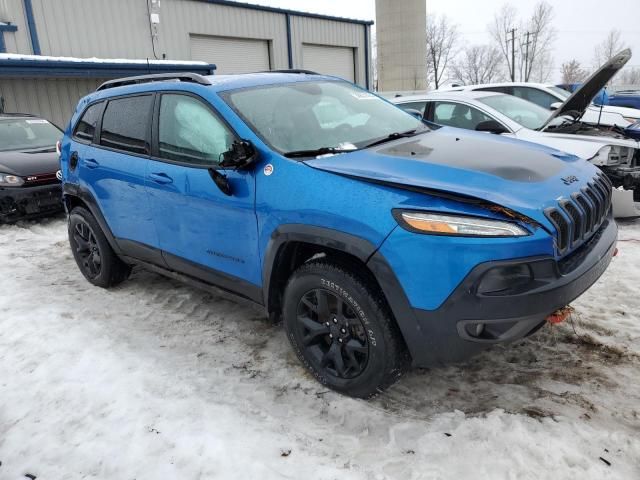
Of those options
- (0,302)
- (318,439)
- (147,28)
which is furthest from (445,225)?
(147,28)

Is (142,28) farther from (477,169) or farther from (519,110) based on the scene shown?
(477,169)

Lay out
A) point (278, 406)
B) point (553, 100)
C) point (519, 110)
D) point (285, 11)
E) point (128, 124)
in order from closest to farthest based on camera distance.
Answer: point (278, 406), point (128, 124), point (519, 110), point (553, 100), point (285, 11)

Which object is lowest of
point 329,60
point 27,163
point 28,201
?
point 28,201

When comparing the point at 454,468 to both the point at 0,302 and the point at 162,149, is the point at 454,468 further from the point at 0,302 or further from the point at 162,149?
the point at 0,302

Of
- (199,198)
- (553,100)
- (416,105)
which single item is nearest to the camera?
(199,198)

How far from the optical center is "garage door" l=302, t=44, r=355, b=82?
21453mm

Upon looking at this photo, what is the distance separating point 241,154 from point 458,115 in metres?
4.68

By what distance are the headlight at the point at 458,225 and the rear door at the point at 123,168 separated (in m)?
2.20

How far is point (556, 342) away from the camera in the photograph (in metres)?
3.25

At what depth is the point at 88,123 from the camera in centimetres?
444

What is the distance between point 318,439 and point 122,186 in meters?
2.50

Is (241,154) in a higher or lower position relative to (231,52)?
lower

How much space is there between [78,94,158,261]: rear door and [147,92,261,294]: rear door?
0.15 meters

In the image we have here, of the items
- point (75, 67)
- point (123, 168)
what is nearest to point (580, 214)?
point (123, 168)
